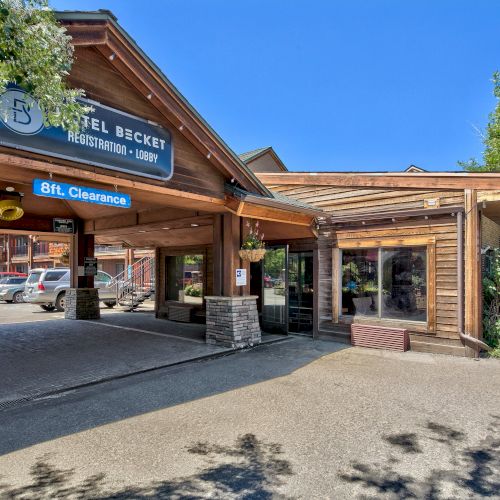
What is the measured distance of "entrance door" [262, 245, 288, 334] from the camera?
429 inches

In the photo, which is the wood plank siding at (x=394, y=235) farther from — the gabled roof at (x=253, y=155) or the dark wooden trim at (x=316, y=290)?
the gabled roof at (x=253, y=155)

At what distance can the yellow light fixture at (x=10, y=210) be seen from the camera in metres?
7.05

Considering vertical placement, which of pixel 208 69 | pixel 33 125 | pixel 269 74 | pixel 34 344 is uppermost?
pixel 269 74

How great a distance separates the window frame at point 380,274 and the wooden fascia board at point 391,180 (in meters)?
1.24

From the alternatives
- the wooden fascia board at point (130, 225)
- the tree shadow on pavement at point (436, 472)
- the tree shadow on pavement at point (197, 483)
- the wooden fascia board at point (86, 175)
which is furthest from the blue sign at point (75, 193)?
the tree shadow on pavement at point (436, 472)

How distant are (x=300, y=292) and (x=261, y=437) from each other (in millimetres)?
6931

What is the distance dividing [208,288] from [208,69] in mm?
8920

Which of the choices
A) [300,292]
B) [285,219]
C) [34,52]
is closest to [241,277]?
[285,219]

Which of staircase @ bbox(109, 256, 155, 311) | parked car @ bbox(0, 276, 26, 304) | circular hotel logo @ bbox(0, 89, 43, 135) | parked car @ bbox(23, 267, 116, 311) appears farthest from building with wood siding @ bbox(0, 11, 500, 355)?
parked car @ bbox(0, 276, 26, 304)

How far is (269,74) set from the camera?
21.4m

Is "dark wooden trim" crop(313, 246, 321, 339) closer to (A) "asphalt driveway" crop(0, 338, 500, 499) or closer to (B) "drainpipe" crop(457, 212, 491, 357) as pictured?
(B) "drainpipe" crop(457, 212, 491, 357)

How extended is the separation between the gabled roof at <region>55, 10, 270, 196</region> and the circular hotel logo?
4.19 feet

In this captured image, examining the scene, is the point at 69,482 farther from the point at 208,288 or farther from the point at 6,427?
the point at 208,288

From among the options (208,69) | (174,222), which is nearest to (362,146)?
(208,69)
